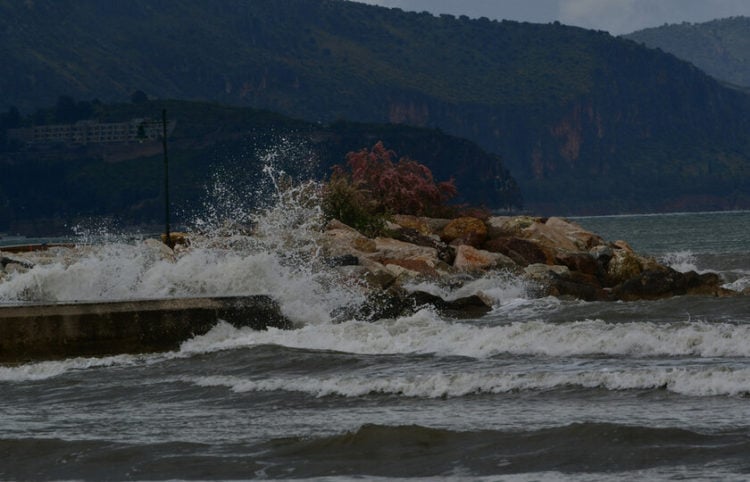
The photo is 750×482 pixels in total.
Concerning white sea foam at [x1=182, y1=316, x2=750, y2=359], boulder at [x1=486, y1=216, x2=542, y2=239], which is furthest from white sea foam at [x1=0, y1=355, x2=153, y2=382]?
boulder at [x1=486, y1=216, x2=542, y2=239]

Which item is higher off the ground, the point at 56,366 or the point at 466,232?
the point at 466,232

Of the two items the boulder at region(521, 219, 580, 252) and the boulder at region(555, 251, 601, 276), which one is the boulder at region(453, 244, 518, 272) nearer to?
the boulder at region(555, 251, 601, 276)

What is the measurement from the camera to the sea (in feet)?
36.3

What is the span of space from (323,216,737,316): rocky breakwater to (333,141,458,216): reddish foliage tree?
7.81 ft

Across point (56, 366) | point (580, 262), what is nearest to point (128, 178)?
point (580, 262)

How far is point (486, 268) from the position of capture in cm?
2933

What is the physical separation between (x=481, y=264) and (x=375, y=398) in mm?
16003

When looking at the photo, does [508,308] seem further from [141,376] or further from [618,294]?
[141,376]

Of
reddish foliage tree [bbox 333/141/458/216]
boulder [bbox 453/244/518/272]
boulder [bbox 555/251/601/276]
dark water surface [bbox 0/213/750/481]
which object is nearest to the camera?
dark water surface [bbox 0/213/750/481]

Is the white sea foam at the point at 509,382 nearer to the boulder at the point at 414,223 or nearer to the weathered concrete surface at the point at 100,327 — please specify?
the weathered concrete surface at the point at 100,327

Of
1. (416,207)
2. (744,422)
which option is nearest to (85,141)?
(416,207)

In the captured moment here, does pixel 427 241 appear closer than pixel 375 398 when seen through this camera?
No

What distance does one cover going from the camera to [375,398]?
46.2ft

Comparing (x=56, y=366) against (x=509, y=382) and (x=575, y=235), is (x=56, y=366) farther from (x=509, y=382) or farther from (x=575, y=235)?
(x=575, y=235)
